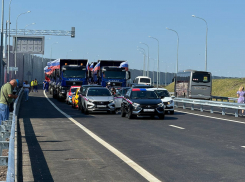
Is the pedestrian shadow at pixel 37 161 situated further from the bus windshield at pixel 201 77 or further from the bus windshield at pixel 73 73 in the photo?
the bus windshield at pixel 201 77

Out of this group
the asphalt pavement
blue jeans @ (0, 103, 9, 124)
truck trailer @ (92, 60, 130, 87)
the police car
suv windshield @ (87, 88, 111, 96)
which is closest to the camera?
the asphalt pavement

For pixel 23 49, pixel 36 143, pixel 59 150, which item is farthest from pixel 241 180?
pixel 23 49

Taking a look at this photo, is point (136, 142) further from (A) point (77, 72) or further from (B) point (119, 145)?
(A) point (77, 72)

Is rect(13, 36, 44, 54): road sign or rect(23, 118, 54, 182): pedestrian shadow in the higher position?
rect(13, 36, 44, 54): road sign

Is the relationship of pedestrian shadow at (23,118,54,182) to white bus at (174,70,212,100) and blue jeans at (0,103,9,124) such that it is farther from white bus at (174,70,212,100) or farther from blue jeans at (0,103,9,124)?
white bus at (174,70,212,100)

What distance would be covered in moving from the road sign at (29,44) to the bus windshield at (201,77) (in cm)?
3565

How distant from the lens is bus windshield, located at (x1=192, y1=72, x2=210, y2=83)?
48219 millimetres

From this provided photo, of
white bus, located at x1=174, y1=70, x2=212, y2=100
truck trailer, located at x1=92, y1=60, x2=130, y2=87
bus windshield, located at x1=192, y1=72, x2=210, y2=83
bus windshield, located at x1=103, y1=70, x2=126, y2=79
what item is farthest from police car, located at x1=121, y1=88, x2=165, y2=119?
bus windshield, located at x1=192, y1=72, x2=210, y2=83

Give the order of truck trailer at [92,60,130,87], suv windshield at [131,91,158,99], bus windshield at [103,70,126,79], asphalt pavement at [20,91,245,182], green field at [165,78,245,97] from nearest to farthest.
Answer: asphalt pavement at [20,91,245,182] → suv windshield at [131,91,158,99] → truck trailer at [92,60,130,87] → bus windshield at [103,70,126,79] → green field at [165,78,245,97]

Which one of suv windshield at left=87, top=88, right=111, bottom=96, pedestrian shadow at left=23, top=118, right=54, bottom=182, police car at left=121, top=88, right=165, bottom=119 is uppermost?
suv windshield at left=87, top=88, right=111, bottom=96

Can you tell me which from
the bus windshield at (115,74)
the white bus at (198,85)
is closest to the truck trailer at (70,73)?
the bus windshield at (115,74)

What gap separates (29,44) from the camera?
77938mm

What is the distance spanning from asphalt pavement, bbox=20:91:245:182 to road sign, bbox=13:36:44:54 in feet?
198

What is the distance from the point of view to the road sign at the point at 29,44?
77500 mm
